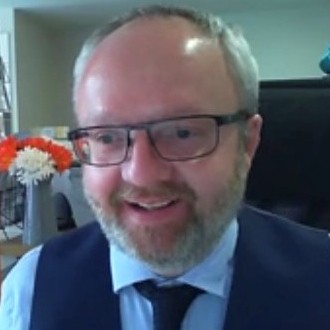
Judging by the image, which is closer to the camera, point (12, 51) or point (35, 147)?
point (35, 147)

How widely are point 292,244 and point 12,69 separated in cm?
526

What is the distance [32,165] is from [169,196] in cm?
125

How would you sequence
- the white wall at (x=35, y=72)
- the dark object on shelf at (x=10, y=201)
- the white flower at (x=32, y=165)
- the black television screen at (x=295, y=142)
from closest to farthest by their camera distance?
the black television screen at (x=295, y=142) → the white flower at (x=32, y=165) → the dark object on shelf at (x=10, y=201) → the white wall at (x=35, y=72)

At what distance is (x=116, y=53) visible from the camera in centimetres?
66

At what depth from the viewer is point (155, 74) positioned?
2.06 feet

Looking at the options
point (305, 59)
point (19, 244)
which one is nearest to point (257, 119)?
point (19, 244)

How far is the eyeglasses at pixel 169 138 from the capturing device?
64 centimetres

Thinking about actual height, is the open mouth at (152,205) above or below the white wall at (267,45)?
below

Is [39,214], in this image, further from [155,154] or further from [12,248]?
[155,154]

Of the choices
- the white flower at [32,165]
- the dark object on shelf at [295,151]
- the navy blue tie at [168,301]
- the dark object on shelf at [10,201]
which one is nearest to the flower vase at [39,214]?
the white flower at [32,165]

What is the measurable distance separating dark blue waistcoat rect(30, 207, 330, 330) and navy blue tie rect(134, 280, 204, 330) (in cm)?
5

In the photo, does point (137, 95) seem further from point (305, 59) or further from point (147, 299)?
point (305, 59)

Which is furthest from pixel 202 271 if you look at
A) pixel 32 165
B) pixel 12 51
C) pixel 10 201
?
pixel 12 51

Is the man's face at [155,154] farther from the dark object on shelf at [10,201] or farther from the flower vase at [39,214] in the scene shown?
the dark object on shelf at [10,201]
